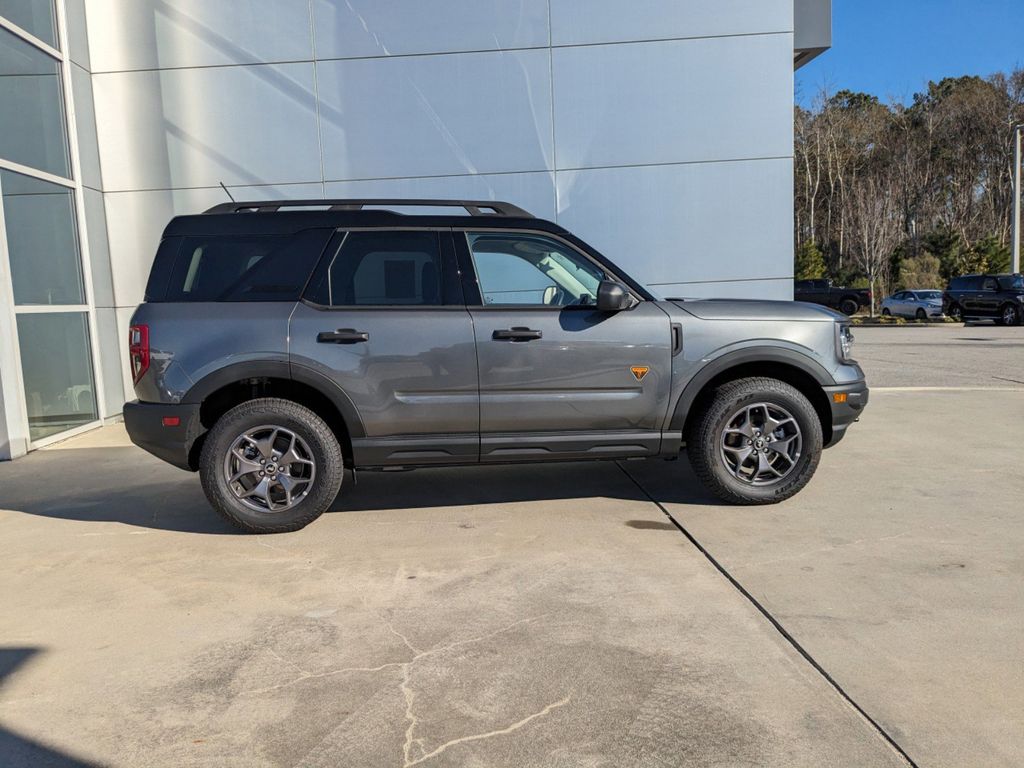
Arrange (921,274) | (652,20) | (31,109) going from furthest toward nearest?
1. (921,274)
2. (652,20)
3. (31,109)

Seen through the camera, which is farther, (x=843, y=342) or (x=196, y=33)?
(x=196, y=33)

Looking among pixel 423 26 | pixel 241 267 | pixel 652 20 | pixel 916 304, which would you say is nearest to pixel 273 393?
pixel 241 267

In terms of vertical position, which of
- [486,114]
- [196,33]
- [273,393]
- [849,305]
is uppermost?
[196,33]

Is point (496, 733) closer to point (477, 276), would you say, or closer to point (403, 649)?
point (403, 649)

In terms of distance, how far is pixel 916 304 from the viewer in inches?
1148

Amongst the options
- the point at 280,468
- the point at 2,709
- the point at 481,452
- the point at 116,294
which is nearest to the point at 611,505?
the point at 481,452

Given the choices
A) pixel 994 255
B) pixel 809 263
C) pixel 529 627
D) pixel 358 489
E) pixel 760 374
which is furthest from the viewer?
pixel 809 263

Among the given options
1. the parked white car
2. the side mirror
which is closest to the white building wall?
the side mirror

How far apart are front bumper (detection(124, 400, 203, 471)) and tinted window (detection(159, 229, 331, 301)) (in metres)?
0.67

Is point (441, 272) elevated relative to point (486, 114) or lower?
lower

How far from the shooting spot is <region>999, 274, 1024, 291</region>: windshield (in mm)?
24625

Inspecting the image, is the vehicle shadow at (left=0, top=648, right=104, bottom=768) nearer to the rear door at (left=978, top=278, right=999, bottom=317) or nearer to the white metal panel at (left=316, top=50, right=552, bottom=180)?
the white metal panel at (left=316, top=50, right=552, bottom=180)

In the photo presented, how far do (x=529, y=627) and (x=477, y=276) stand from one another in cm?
235

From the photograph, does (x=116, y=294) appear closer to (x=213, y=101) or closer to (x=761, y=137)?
(x=213, y=101)
